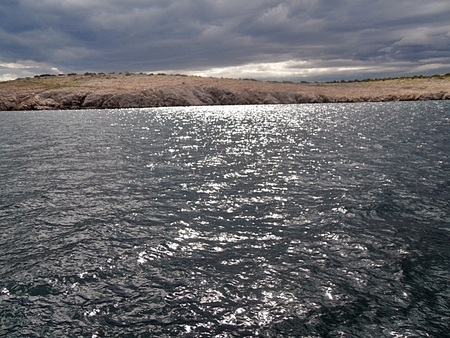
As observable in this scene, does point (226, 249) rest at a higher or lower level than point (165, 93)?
lower

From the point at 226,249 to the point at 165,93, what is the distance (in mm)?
124353

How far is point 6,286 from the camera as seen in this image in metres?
11.6

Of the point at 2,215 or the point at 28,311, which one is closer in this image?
the point at 28,311

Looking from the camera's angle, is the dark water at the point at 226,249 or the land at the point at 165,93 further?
the land at the point at 165,93

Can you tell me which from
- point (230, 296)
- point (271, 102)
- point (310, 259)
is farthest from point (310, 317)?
point (271, 102)

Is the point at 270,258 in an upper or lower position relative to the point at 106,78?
lower

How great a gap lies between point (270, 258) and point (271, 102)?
467ft

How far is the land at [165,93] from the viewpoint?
12206 cm

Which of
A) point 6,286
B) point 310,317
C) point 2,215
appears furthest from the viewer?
point 2,215

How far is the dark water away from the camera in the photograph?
9672 millimetres

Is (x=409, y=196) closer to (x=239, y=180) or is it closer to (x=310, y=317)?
(x=239, y=180)

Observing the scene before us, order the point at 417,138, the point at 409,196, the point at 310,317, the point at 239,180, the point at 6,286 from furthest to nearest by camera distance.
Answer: the point at 417,138
the point at 239,180
the point at 409,196
the point at 6,286
the point at 310,317

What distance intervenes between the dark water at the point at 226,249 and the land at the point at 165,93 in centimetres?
10112

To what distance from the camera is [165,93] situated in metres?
131
